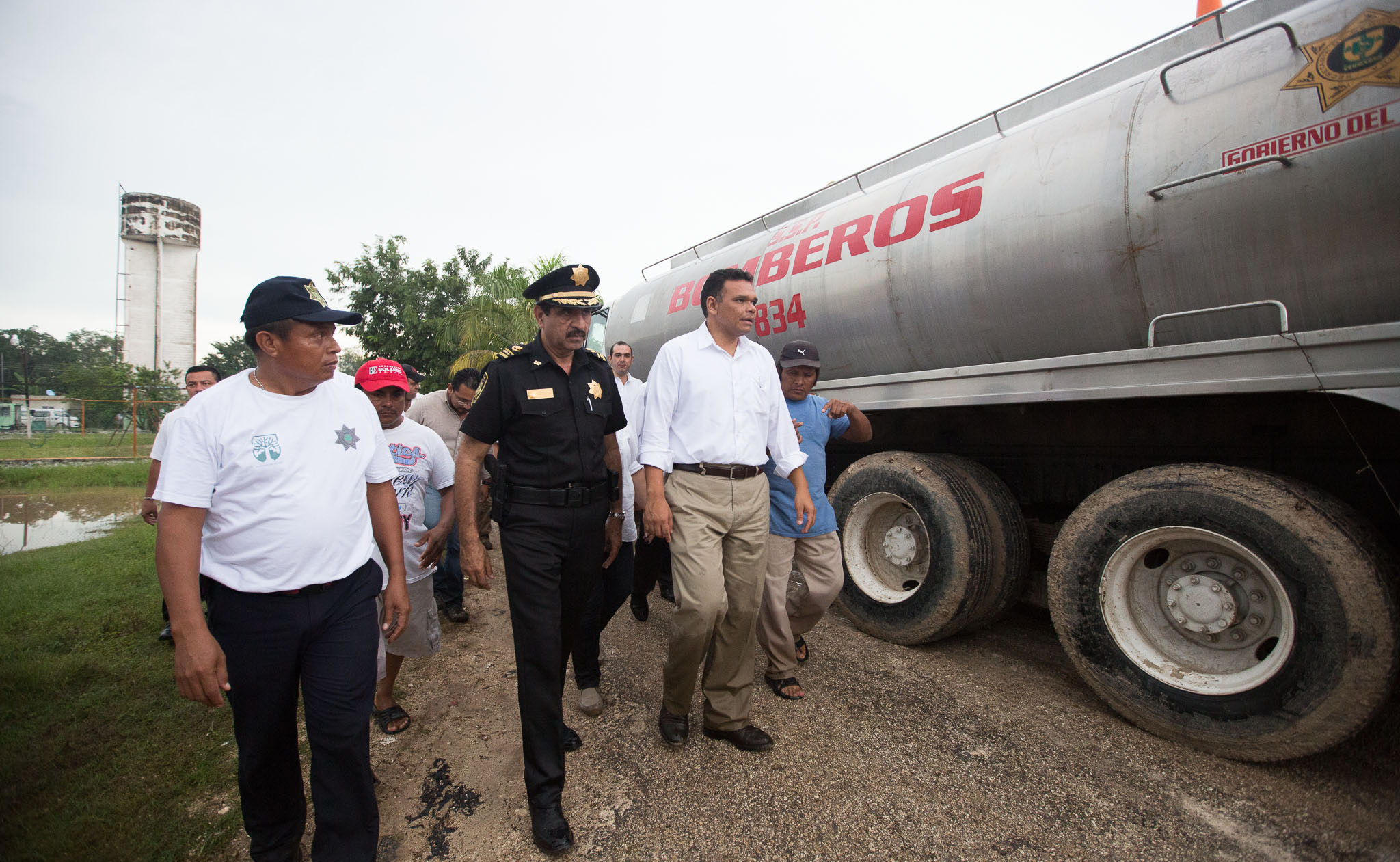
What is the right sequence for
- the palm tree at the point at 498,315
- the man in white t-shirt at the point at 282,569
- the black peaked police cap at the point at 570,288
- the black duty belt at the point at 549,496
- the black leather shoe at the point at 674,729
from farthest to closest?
the palm tree at the point at 498,315 → the black leather shoe at the point at 674,729 → the black peaked police cap at the point at 570,288 → the black duty belt at the point at 549,496 → the man in white t-shirt at the point at 282,569

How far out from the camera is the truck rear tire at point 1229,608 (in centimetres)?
213

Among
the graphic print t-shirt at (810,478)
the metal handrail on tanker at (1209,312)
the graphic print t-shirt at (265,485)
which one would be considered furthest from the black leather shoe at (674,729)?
the metal handrail on tanker at (1209,312)

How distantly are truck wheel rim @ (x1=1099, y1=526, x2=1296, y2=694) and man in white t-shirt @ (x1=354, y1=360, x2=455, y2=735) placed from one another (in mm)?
2943

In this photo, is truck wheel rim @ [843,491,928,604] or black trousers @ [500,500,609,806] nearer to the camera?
black trousers @ [500,500,609,806]

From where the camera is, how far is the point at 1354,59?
2135 millimetres

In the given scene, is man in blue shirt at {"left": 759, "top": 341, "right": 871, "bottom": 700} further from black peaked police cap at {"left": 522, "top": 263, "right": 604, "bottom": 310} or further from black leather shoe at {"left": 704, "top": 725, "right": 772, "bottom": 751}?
black peaked police cap at {"left": 522, "top": 263, "right": 604, "bottom": 310}

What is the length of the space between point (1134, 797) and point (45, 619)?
650 centimetres

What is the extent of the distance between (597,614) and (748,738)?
2.85ft

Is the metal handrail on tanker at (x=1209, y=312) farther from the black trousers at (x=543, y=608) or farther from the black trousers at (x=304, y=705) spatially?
the black trousers at (x=304, y=705)

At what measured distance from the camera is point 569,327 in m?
2.50

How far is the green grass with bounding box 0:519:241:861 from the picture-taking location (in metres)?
2.24

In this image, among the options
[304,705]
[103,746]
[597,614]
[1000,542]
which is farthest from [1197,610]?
[103,746]

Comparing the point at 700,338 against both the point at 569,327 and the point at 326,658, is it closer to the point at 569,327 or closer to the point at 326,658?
the point at 569,327

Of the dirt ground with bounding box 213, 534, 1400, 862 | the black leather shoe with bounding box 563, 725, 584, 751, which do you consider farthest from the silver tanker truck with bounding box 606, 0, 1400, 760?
the black leather shoe with bounding box 563, 725, 584, 751
